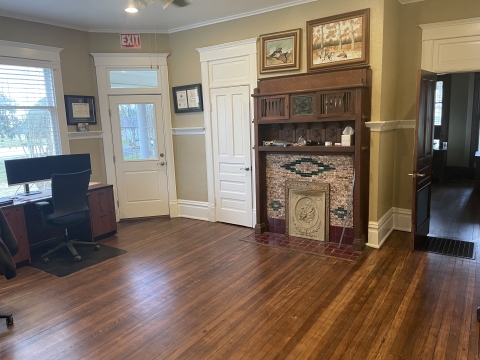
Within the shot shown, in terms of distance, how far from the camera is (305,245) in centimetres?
422

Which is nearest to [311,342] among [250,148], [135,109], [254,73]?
[250,148]

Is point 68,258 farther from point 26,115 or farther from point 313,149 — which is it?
point 313,149

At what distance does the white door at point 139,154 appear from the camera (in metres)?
5.37

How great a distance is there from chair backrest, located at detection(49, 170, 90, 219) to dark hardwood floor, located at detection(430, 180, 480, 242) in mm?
4292

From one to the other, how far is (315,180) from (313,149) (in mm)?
406

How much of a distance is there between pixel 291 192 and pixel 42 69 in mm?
3609

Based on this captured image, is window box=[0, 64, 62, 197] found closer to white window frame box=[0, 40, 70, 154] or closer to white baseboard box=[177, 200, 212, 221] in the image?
white window frame box=[0, 40, 70, 154]

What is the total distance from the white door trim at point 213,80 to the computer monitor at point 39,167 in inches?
65.9

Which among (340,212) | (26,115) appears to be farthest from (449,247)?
(26,115)

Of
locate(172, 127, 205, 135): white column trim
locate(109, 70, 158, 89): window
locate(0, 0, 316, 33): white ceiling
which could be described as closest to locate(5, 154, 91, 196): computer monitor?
locate(109, 70, 158, 89): window

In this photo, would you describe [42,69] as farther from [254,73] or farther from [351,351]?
[351,351]

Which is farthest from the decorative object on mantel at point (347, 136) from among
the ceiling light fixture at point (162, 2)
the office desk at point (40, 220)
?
the office desk at point (40, 220)

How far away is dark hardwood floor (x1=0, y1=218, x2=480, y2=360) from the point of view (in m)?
2.39

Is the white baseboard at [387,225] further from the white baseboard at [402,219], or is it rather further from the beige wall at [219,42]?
the beige wall at [219,42]
